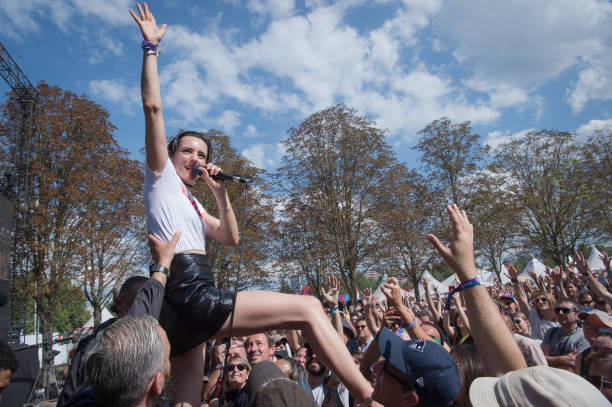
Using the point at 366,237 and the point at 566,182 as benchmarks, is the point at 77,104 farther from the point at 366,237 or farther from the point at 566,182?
the point at 566,182

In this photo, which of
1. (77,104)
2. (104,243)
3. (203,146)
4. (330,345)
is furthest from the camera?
(77,104)

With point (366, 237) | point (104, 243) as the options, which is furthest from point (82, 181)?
point (366, 237)

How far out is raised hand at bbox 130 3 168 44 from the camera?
87.2 inches

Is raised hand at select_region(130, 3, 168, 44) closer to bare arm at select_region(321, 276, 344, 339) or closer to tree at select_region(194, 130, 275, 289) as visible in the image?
bare arm at select_region(321, 276, 344, 339)

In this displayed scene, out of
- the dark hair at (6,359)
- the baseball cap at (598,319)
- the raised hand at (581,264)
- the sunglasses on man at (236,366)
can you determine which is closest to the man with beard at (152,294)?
the dark hair at (6,359)

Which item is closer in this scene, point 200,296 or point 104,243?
point 200,296

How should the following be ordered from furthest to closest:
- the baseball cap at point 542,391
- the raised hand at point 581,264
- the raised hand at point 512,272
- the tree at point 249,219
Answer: the tree at point 249,219, the raised hand at point 581,264, the raised hand at point 512,272, the baseball cap at point 542,391

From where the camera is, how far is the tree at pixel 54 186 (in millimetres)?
15969

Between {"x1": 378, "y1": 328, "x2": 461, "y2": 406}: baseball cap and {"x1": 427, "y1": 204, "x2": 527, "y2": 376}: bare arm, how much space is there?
1.14 ft

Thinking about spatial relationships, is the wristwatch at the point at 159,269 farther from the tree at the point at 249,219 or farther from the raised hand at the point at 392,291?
the tree at the point at 249,219

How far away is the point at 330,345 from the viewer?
6.10 feet

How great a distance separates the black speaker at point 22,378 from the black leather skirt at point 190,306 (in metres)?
6.97

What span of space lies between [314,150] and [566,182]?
1499cm

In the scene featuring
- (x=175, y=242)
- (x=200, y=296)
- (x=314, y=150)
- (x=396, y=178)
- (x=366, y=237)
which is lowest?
(x=200, y=296)
